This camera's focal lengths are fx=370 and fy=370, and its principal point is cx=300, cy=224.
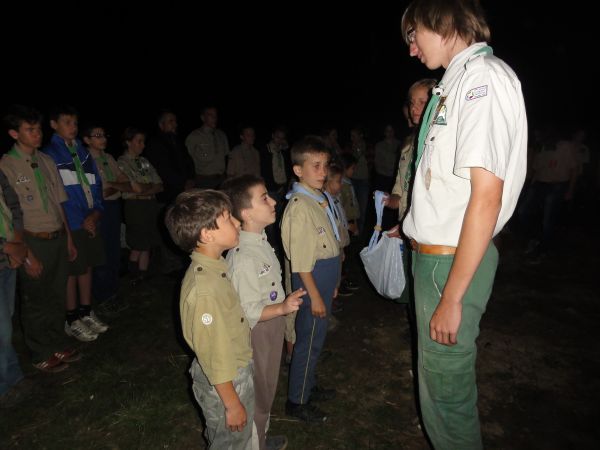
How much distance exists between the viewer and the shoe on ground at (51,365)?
367 centimetres

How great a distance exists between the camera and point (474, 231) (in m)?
1.52

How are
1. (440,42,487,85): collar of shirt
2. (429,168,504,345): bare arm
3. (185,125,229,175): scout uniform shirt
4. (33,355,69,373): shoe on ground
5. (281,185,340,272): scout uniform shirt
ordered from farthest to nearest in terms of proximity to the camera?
(185,125,229,175): scout uniform shirt → (33,355,69,373): shoe on ground → (281,185,340,272): scout uniform shirt → (440,42,487,85): collar of shirt → (429,168,504,345): bare arm

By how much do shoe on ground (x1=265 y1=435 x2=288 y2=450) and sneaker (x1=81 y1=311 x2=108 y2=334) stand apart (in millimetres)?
2662

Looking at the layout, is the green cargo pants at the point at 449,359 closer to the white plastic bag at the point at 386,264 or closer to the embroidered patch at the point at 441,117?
the embroidered patch at the point at 441,117

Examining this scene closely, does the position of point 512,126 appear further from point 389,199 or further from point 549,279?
point 549,279

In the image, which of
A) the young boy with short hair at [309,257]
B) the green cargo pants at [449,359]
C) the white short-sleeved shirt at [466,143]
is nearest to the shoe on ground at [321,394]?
the young boy with short hair at [309,257]

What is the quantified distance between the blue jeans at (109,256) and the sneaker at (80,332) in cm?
82

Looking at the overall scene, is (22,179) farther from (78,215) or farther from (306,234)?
(306,234)

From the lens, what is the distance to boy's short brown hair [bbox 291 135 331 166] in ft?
9.37

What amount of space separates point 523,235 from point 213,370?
8.32 meters

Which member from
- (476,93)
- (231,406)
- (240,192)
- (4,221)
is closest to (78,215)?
(4,221)

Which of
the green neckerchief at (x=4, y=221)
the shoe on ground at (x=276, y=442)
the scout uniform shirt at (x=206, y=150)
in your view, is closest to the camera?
the shoe on ground at (x=276, y=442)

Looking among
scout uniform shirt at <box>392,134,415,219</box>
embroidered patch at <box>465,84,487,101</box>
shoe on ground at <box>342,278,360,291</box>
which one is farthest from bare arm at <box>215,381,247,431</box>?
shoe on ground at <box>342,278,360,291</box>

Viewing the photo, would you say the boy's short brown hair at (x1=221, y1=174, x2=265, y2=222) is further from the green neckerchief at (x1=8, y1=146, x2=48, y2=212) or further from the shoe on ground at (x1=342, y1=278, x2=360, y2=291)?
the shoe on ground at (x1=342, y1=278, x2=360, y2=291)
